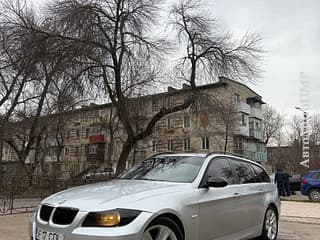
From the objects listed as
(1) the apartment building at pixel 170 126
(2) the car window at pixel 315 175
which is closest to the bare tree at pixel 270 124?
(1) the apartment building at pixel 170 126

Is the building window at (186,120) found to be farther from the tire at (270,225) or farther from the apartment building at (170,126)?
the tire at (270,225)

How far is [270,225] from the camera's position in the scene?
7.39 m

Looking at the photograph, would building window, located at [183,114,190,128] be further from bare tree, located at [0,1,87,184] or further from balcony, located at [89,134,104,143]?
balcony, located at [89,134,104,143]

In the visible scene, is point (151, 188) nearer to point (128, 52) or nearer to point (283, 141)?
point (128, 52)

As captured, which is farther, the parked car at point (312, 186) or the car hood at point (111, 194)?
the parked car at point (312, 186)

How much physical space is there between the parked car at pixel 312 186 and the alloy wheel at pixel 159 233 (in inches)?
663

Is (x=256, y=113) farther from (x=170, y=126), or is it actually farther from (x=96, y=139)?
(x=170, y=126)

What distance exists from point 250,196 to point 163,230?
7.82ft

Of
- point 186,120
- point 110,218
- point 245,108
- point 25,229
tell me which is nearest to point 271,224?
point 110,218

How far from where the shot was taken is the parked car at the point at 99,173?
1769cm

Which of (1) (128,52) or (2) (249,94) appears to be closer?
(1) (128,52)

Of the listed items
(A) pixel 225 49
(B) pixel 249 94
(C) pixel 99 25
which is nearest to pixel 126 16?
(C) pixel 99 25

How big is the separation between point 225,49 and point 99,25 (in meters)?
5.99

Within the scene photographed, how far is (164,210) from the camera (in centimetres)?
479
